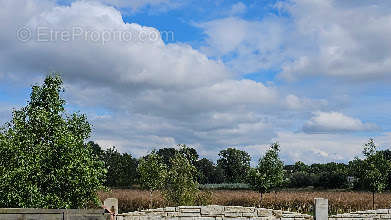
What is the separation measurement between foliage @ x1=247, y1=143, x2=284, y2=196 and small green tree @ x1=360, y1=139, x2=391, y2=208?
548cm

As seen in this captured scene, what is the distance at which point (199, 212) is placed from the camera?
42.3ft

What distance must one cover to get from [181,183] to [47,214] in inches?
577

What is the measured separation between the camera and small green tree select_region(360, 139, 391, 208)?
26288 mm

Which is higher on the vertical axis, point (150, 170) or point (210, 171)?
point (150, 170)

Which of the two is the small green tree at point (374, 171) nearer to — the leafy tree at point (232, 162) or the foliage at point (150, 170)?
the foliage at point (150, 170)

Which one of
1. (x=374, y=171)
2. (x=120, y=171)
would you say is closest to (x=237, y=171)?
(x=120, y=171)

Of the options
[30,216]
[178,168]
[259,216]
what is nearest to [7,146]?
[30,216]

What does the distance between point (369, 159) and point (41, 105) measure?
20.4m

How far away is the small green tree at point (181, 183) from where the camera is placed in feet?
70.3

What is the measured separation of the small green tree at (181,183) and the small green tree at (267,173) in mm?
8394

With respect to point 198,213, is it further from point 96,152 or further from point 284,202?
point 284,202

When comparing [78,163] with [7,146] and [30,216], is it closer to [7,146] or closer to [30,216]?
[7,146]

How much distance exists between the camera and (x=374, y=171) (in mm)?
26312

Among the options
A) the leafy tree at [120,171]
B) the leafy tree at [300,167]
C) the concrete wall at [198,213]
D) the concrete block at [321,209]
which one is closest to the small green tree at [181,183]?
the concrete wall at [198,213]
